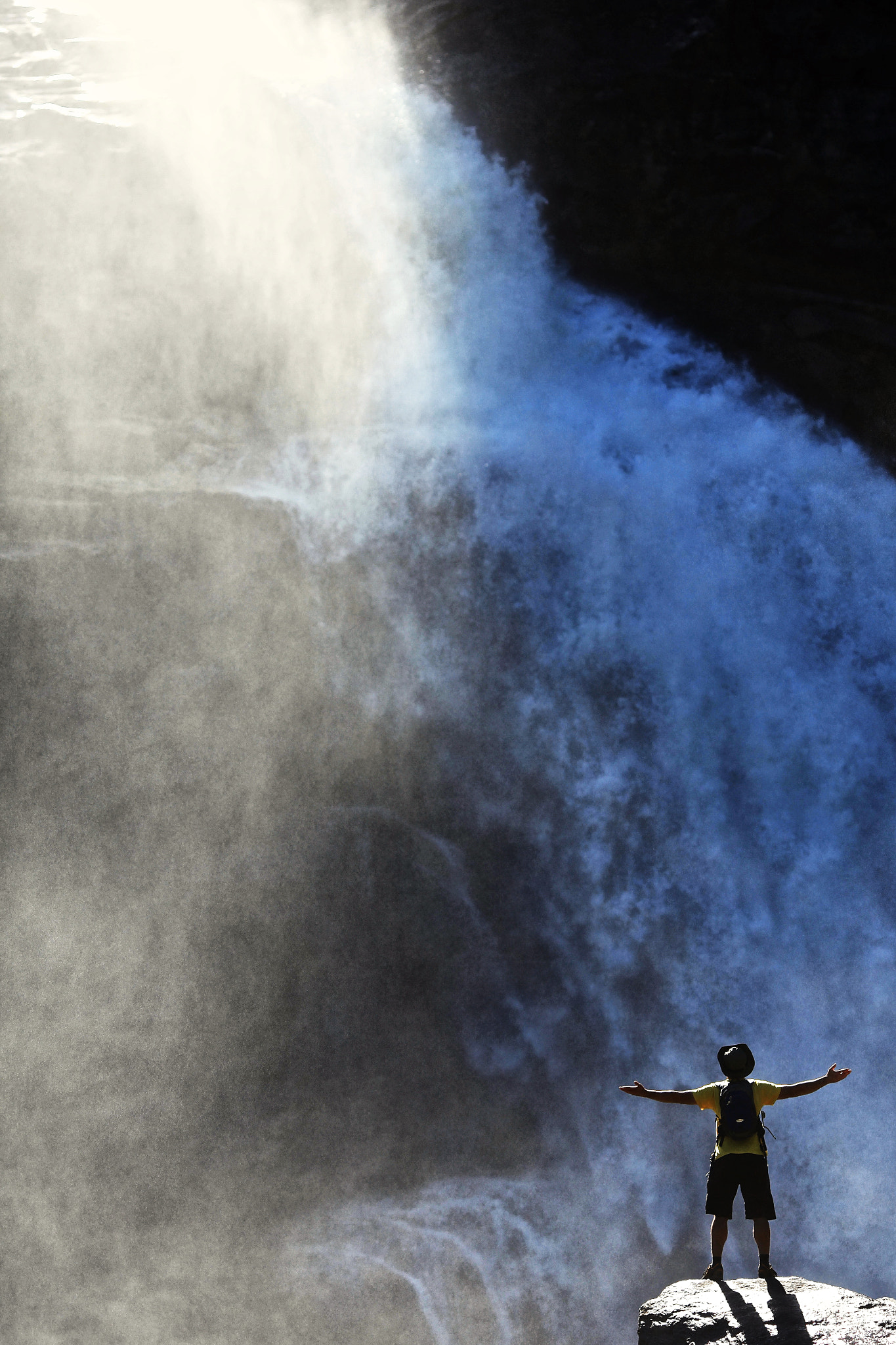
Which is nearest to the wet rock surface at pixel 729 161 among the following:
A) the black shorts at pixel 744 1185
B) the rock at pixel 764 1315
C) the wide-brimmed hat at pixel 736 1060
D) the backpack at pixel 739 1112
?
the wide-brimmed hat at pixel 736 1060

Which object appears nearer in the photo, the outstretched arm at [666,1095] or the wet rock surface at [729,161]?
the outstretched arm at [666,1095]

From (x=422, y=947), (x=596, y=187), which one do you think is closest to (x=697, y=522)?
(x=596, y=187)

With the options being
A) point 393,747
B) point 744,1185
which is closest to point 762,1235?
point 744,1185

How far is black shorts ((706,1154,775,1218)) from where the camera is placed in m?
5.05

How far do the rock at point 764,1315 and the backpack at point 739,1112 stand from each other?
60 centimetres

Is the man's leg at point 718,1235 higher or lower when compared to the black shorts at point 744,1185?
lower

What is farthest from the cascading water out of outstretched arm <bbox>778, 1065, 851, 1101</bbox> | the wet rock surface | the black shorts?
outstretched arm <bbox>778, 1065, 851, 1101</bbox>

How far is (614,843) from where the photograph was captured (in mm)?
8047

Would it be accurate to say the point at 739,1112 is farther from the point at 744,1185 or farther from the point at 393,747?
the point at 393,747

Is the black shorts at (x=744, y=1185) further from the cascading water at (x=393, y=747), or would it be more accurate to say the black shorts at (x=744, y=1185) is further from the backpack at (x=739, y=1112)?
the cascading water at (x=393, y=747)

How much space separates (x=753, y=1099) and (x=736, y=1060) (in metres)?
0.20

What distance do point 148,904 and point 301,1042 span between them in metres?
1.49

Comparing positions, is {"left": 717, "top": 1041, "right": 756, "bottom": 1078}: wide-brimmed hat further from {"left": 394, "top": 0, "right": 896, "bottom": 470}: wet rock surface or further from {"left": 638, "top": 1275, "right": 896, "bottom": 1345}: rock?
{"left": 394, "top": 0, "right": 896, "bottom": 470}: wet rock surface

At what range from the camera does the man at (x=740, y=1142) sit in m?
5.03
